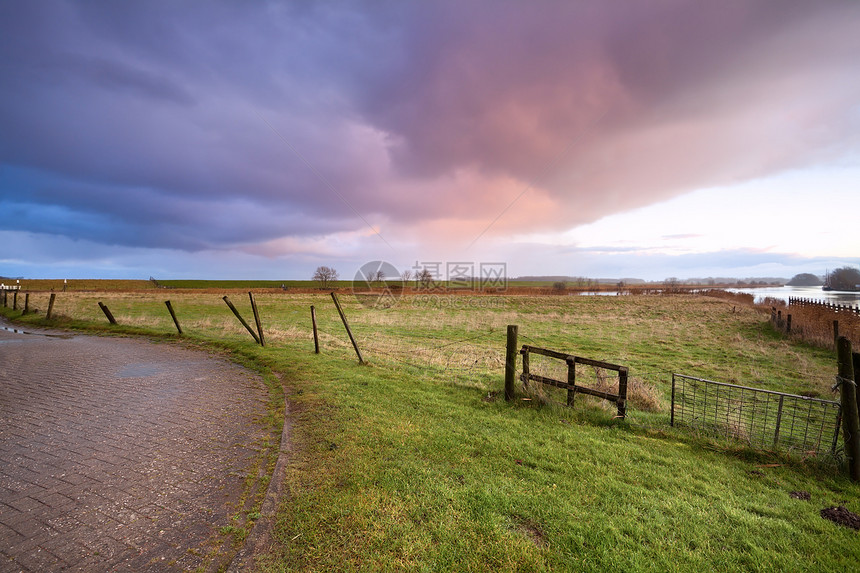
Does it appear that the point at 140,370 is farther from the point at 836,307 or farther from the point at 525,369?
the point at 836,307

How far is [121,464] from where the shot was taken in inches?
201

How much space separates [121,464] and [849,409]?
10.9m

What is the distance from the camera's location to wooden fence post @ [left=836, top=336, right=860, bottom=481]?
5.20 m

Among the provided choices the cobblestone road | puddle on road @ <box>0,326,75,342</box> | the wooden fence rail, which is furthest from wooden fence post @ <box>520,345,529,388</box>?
puddle on road @ <box>0,326,75,342</box>

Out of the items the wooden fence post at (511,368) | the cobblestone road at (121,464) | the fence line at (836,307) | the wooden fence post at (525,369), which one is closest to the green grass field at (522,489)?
the wooden fence post at (511,368)

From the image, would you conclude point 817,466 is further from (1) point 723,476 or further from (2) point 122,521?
(2) point 122,521

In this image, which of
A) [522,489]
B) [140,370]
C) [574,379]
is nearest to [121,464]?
[522,489]

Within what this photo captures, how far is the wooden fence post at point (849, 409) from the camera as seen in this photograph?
5.20m

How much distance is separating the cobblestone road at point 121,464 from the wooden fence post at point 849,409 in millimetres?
8495

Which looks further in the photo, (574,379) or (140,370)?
(140,370)

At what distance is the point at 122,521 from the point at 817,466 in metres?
9.62

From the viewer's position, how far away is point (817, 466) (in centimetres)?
549

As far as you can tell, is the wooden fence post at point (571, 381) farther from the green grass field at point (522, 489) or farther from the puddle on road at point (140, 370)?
the puddle on road at point (140, 370)

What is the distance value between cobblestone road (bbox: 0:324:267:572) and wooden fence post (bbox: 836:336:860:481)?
27.9ft
